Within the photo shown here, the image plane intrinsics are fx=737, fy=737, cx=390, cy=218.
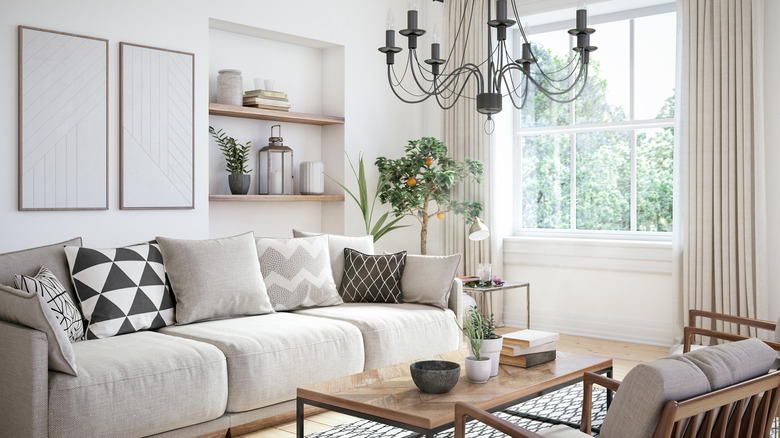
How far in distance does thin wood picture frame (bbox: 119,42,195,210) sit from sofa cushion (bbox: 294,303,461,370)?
1.15 meters

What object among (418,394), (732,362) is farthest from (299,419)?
(732,362)

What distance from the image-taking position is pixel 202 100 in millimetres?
4547

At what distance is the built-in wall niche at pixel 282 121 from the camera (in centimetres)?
495

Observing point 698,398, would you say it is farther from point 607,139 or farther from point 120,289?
point 607,139

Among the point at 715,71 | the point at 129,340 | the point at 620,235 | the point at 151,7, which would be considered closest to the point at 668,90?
the point at 715,71

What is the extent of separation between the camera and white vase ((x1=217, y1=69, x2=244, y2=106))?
15.8 ft

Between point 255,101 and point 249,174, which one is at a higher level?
point 255,101

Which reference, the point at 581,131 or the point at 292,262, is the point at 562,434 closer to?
the point at 292,262

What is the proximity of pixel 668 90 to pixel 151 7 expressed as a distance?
140 inches

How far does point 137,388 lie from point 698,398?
1.97 metres

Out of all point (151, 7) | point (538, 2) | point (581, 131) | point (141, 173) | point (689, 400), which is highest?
point (538, 2)

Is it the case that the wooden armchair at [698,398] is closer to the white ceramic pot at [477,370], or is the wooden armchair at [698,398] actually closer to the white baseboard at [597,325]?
the white ceramic pot at [477,370]

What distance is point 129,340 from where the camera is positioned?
3139 mm

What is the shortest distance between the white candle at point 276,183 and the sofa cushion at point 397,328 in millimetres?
1227
